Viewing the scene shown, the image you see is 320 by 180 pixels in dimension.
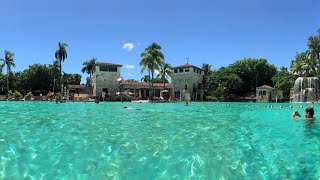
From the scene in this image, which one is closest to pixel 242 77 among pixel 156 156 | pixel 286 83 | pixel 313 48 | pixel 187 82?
pixel 286 83

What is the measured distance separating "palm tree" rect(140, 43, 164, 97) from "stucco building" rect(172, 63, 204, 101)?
10.00 meters

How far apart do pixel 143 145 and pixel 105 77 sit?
1912 inches

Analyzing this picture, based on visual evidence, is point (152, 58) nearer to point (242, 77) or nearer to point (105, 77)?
Answer: point (105, 77)

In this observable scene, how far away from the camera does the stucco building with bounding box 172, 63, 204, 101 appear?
5762 cm

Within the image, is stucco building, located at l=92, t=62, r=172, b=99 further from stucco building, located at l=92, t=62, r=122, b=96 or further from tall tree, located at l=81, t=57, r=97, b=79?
tall tree, located at l=81, t=57, r=97, b=79

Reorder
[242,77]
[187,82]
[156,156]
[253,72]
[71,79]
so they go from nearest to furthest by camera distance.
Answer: [156,156]
[187,82]
[242,77]
[253,72]
[71,79]

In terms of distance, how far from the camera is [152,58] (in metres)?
48.3

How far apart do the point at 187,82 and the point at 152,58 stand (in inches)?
493

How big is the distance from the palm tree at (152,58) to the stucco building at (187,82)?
9996mm

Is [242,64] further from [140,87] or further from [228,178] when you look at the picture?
[228,178]

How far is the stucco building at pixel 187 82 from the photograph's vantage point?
57.6m

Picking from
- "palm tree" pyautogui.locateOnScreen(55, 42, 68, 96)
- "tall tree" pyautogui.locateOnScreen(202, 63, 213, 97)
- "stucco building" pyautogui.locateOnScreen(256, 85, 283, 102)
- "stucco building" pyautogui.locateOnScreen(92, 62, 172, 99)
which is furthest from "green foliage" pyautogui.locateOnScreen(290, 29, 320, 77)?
"palm tree" pyautogui.locateOnScreen(55, 42, 68, 96)

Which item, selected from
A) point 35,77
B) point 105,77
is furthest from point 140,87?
point 35,77

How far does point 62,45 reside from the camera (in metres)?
56.8
